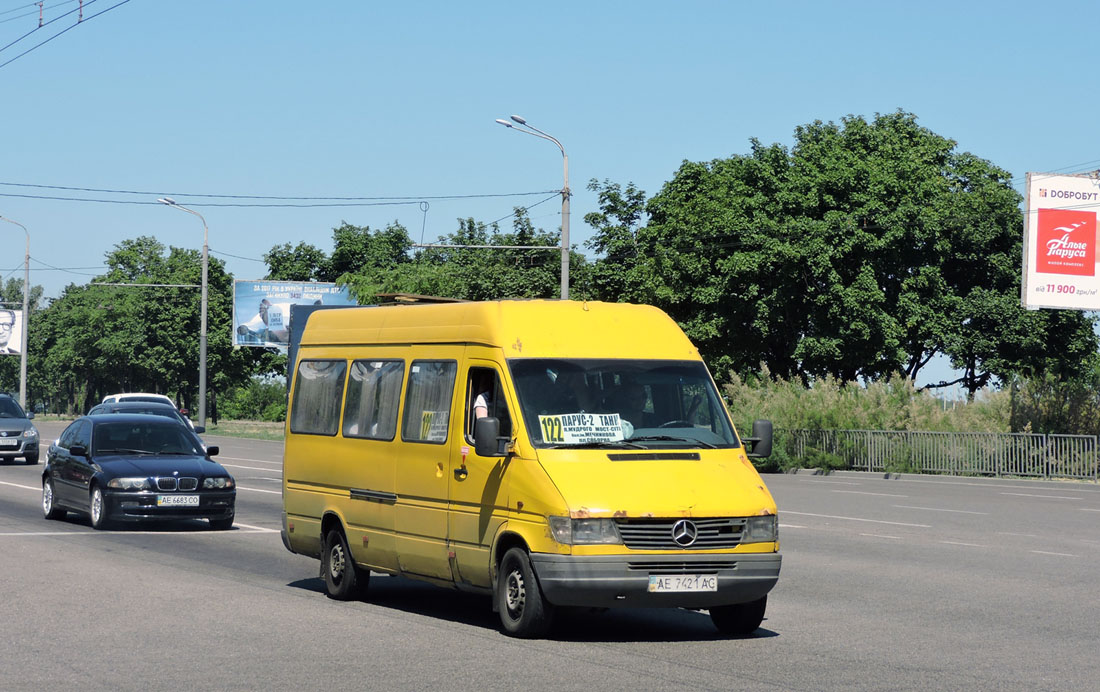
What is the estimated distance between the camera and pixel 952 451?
128 feet

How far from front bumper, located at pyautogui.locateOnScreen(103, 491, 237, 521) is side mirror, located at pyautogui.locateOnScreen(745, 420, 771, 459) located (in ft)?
31.6

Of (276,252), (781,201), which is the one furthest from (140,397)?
(276,252)

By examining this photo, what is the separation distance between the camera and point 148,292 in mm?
98625

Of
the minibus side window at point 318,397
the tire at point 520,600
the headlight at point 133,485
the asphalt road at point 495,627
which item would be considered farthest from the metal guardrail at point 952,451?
the tire at point 520,600

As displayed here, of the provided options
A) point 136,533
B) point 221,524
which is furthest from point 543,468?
point 221,524

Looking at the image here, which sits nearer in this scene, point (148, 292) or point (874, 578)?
point (874, 578)

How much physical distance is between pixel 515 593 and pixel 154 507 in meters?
10.2

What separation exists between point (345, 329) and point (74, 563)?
4.18 metres

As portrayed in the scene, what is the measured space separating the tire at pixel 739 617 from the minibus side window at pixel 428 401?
236 centimetres

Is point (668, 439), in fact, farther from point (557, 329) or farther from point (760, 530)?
point (557, 329)

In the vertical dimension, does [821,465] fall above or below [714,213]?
below

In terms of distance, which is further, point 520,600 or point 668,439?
point 668,439

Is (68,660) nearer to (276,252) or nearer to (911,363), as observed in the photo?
(911,363)

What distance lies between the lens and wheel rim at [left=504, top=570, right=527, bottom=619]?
32.9ft
